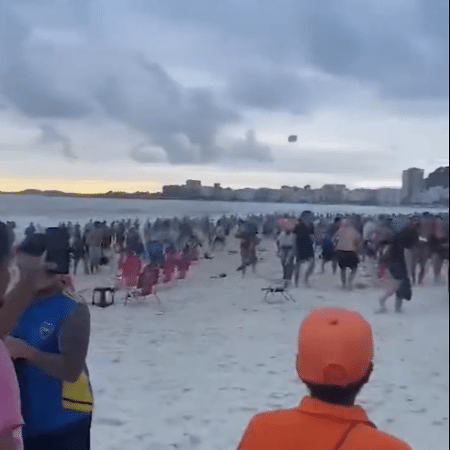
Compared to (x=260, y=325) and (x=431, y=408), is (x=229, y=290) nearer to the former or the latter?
(x=260, y=325)

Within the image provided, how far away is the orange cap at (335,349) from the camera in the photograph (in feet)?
2.98

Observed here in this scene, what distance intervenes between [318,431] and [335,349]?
106mm

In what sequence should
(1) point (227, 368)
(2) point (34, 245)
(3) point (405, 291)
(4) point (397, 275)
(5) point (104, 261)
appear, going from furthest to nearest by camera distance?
(5) point (104, 261)
(3) point (405, 291)
(4) point (397, 275)
(1) point (227, 368)
(2) point (34, 245)

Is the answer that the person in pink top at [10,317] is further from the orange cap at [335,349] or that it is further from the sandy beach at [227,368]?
the sandy beach at [227,368]

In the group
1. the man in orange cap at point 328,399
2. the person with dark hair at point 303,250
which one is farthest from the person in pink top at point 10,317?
the person with dark hair at point 303,250

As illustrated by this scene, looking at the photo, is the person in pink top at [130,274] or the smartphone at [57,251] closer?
the smartphone at [57,251]

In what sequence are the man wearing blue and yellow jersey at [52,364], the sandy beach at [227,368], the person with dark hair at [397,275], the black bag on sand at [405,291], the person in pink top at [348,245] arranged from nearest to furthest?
the man wearing blue and yellow jersey at [52,364], the sandy beach at [227,368], the person with dark hair at [397,275], the black bag on sand at [405,291], the person in pink top at [348,245]

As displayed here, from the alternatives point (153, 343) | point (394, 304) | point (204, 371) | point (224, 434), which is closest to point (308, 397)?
point (224, 434)

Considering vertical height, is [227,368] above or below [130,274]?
below

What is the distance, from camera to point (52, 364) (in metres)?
1.26

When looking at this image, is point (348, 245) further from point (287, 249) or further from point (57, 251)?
point (57, 251)

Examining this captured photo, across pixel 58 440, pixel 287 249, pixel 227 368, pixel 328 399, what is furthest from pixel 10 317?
pixel 287 249

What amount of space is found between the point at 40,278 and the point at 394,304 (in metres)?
6.03

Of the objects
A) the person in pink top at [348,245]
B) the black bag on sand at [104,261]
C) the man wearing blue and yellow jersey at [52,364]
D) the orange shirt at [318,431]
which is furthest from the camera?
the black bag on sand at [104,261]
